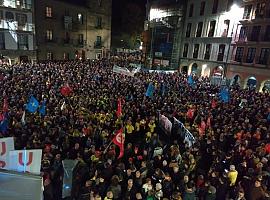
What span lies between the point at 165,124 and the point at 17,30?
27.1 meters

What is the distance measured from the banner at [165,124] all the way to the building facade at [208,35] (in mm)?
20821

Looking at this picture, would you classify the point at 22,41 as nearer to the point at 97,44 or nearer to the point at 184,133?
the point at 97,44

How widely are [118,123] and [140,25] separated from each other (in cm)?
4904

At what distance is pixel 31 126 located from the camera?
10.0 meters

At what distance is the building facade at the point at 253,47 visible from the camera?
84.9 feet

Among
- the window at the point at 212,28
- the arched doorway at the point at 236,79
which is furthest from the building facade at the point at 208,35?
the arched doorway at the point at 236,79

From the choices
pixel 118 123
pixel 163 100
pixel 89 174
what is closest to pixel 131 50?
pixel 163 100

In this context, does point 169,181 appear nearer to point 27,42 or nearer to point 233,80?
point 233,80

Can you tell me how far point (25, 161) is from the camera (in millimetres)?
5754

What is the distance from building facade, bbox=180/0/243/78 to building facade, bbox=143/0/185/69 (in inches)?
45.2

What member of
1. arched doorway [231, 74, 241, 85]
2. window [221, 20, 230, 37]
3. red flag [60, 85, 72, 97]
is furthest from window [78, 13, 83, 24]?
red flag [60, 85, 72, 97]

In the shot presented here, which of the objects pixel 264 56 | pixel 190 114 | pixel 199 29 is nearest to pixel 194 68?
pixel 199 29

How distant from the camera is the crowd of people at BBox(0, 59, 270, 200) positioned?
274 inches

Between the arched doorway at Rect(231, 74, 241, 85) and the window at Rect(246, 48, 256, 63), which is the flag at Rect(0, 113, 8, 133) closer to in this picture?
the window at Rect(246, 48, 256, 63)
